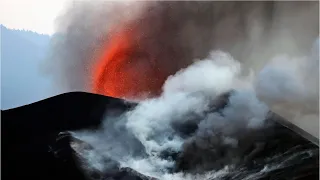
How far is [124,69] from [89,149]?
270 centimetres

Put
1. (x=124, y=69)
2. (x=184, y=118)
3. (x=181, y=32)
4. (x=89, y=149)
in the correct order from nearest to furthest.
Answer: (x=89, y=149) < (x=184, y=118) < (x=181, y=32) < (x=124, y=69)

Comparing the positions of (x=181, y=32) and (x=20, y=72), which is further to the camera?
(x=181, y=32)

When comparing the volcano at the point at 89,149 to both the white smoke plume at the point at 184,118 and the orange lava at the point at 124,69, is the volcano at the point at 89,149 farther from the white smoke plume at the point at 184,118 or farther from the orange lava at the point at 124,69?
the orange lava at the point at 124,69

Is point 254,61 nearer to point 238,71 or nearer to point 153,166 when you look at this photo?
point 238,71

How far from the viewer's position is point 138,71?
384 inches

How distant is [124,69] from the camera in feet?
32.4

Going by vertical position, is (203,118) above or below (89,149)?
above

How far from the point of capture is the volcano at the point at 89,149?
7332 mm

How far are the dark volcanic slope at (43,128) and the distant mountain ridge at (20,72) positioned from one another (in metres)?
0.20

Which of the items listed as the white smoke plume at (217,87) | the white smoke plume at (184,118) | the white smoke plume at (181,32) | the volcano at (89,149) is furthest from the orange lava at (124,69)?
the volcano at (89,149)

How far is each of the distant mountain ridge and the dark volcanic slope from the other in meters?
0.20

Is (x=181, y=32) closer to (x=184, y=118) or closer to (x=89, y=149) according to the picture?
(x=184, y=118)

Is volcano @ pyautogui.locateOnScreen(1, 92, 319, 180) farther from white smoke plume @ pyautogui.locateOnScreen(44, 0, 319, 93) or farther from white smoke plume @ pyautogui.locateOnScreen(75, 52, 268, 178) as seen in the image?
white smoke plume @ pyautogui.locateOnScreen(44, 0, 319, 93)

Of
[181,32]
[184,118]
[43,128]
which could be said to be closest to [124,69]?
[181,32]
